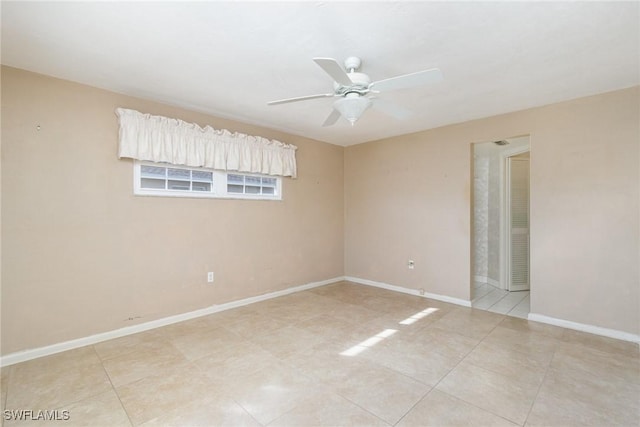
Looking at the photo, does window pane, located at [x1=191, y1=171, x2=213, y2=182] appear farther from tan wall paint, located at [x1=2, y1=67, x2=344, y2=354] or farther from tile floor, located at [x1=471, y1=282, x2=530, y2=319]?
tile floor, located at [x1=471, y1=282, x2=530, y2=319]

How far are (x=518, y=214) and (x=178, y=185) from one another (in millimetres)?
5049

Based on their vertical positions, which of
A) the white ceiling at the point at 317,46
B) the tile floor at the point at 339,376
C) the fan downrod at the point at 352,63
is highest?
the white ceiling at the point at 317,46

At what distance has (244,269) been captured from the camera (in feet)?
13.0

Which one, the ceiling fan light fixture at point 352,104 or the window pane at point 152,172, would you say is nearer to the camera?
the ceiling fan light fixture at point 352,104

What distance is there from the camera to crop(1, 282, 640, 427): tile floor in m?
1.80

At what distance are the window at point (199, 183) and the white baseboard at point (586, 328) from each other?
3566 millimetres

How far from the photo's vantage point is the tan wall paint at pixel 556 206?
2.88 metres

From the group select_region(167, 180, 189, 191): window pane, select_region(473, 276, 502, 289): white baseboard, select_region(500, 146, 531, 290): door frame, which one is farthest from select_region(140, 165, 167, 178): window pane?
select_region(473, 276, 502, 289): white baseboard

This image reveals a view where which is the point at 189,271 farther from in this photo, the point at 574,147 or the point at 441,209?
the point at 574,147

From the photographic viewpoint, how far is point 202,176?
141 inches

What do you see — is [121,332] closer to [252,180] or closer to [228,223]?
[228,223]

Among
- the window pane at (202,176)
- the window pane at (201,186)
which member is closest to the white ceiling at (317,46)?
the window pane at (202,176)

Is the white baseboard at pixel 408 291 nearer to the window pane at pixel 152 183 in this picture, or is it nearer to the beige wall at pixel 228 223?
the beige wall at pixel 228 223

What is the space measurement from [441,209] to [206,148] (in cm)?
323
